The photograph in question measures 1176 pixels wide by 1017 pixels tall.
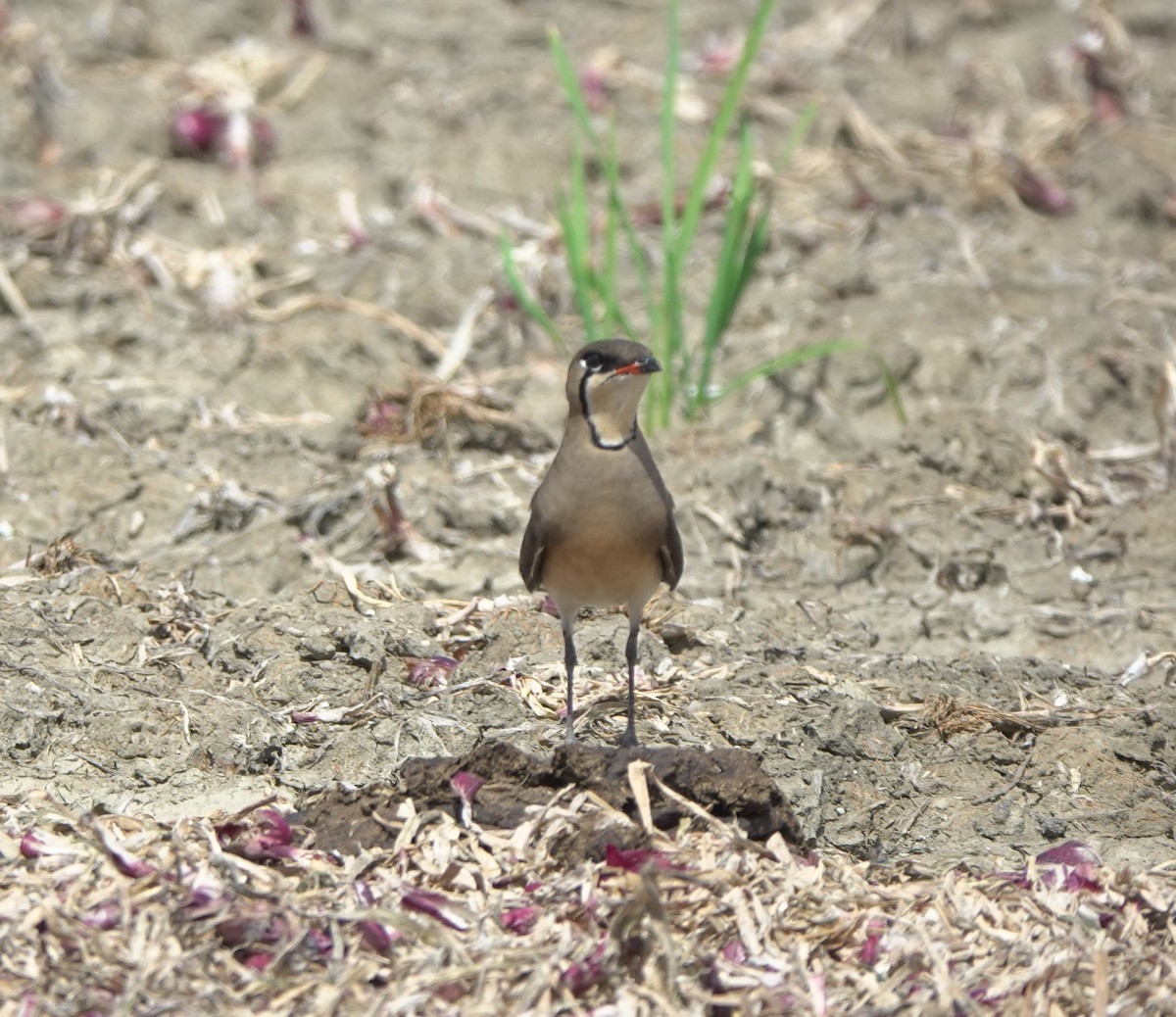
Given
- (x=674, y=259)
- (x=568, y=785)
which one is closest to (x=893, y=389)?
(x=674, y=259)

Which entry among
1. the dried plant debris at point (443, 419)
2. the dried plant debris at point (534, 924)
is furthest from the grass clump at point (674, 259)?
the dried plant debris at point (534, 924)

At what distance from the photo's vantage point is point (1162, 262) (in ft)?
25.5

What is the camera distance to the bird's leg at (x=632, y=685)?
4262mm

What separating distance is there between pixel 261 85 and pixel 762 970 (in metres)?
6.33

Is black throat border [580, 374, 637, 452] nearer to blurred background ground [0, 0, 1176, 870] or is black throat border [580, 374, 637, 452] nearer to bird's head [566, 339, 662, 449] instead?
bird's head [566, 339, 662, 449]

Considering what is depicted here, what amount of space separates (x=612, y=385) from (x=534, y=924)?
1.42 meters

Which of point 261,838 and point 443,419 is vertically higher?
point 261,838

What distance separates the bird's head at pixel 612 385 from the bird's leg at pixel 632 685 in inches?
19.5

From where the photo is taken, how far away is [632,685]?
4.37m

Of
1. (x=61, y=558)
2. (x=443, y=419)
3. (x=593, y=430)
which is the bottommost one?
(x=443, y=419)

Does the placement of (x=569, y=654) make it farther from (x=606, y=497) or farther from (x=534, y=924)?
(x=534, y=924)

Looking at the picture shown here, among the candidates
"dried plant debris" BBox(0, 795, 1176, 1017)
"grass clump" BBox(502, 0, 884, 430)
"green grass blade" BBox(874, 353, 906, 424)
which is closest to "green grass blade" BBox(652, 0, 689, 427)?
"grass clump" BBox(502, 0, 884, 430)

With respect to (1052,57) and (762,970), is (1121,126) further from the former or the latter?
(762,970)

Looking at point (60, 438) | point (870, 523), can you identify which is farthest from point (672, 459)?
point (60, 438)
